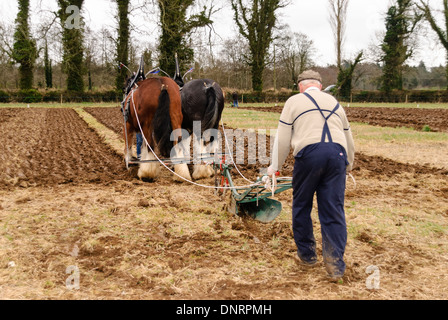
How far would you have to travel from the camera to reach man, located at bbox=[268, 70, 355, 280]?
316cm

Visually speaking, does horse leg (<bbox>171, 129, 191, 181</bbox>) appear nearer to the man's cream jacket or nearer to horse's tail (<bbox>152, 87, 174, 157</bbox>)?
horse's tail (<bbox>152, 87, 174, 157</bbox>)

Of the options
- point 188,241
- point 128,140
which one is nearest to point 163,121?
point 128,140

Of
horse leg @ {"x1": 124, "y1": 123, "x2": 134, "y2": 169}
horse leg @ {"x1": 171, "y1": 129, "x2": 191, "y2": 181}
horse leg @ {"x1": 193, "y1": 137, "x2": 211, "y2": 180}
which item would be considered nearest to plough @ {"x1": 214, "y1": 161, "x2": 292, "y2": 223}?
horse leg @ {"x1": 171, "y1": 129, "x2": 191, "y2": 181}

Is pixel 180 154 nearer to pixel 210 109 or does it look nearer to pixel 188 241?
pixel 210 109

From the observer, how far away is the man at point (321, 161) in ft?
10.4

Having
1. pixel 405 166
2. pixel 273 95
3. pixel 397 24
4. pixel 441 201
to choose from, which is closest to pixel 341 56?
pixel 397 24

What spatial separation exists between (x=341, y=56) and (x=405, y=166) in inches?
1520

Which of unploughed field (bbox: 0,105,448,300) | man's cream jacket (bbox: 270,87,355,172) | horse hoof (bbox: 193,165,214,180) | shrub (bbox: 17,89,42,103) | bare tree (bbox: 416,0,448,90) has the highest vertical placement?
bare tree (bbox: 416,0,448,90)

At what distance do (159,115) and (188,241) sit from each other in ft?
9.19

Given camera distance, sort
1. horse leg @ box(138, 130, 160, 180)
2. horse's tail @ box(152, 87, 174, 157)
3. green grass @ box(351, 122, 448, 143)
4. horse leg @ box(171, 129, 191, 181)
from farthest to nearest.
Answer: green grass @ box(351, 122, 448, 143)
horse leg @ box(138, 130, 160, 180)
horse leg @ box(171, 129, 191, 181)
horse's tail @ box(152, 87, 174, 157)

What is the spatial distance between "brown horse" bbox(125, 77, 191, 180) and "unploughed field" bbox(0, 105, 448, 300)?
2.23 ft

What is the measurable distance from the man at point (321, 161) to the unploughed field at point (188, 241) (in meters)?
0.39

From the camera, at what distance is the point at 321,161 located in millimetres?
3121

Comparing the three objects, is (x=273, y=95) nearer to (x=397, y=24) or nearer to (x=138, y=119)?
(x=397, y=24)
